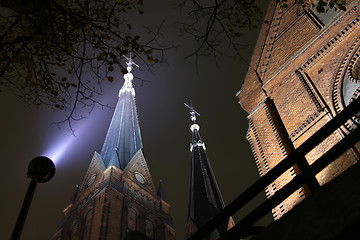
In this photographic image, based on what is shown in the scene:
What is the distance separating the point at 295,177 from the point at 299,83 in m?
7.29

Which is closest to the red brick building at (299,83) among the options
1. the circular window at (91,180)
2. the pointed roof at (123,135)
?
the pointed roof at (123,135)

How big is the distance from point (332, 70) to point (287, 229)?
287 inches

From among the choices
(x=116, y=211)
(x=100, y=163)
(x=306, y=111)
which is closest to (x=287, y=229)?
(x=306, y=111)

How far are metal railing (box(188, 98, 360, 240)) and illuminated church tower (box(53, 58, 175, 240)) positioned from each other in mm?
25144

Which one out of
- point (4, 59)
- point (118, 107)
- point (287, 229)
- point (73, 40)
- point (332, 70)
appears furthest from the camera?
point (118, 107)

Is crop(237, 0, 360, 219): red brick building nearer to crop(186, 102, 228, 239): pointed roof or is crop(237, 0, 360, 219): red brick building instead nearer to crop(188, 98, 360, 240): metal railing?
crop(188, 98, 360, 240): metal railing

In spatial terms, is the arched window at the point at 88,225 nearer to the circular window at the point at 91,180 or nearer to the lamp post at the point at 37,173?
the circular window at the point at 91,180

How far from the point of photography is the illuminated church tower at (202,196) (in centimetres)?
2948

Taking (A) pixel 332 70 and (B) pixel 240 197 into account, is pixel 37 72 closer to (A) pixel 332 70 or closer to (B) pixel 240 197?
(B) pixel 240 197

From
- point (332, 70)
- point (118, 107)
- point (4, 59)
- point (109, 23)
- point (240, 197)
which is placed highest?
point (118, 107)

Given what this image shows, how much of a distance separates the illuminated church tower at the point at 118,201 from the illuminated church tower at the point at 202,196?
→ 346cm

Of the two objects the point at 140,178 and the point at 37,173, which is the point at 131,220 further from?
the point at 37,173

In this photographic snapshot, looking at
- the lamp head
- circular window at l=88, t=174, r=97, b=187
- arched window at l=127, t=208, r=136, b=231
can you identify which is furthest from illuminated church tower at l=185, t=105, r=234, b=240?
the lamp head

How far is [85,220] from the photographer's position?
30.1 metres
